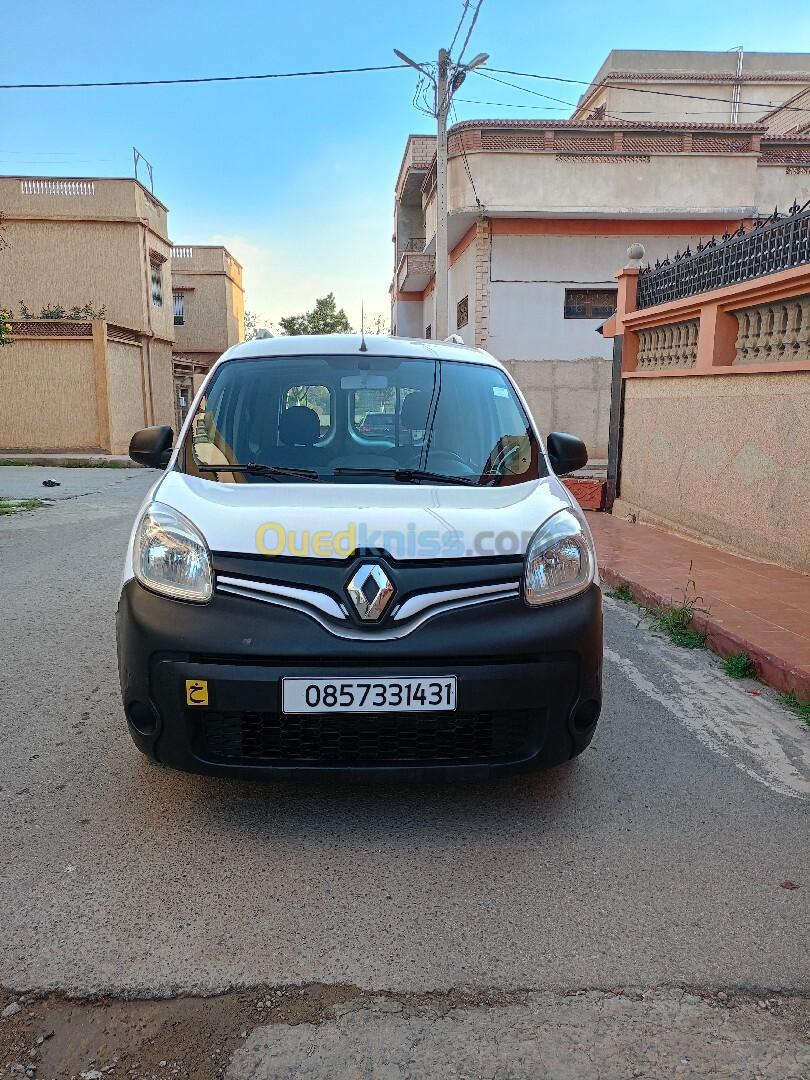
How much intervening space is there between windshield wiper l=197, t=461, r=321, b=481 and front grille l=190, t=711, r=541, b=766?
1.03 m

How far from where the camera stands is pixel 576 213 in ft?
59.9

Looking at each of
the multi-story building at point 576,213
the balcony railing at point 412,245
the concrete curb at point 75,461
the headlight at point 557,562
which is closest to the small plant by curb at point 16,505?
the concrete curb at point 75,461

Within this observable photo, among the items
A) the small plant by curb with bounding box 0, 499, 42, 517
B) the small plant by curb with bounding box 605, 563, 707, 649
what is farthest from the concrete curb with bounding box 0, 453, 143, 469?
the small plant by curb with bounding box 605, 563, 707, 649

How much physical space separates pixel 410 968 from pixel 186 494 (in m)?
1.76

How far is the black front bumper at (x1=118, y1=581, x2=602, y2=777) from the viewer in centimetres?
254

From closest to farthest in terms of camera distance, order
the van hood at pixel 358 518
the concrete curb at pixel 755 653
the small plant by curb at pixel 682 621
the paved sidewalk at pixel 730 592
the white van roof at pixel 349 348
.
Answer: the van hood at pixel 358 518 → the white van roof at pixel 349 348 → the concrete curb at pixel 755 653 → the paved sidewalk at pixel 730 592 → the small plant by curb at pixel 682 621

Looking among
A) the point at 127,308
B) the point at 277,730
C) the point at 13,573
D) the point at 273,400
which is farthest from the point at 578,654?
the point at 127,308

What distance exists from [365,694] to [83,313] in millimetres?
26610

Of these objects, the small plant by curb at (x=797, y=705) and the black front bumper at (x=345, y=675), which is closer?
the black front bumper at (x=345, y=675)

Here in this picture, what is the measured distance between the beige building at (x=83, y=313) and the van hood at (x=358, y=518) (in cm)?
2278

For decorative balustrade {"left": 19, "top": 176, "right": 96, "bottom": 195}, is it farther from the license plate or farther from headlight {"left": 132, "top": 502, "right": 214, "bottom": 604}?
the license plate

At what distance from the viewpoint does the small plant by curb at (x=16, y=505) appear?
11294 millimetres

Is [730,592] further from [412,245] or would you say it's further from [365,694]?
[412,245]

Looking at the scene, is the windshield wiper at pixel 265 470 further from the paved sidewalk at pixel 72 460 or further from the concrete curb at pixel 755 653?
the paved sidewalk at pixel 72 460
